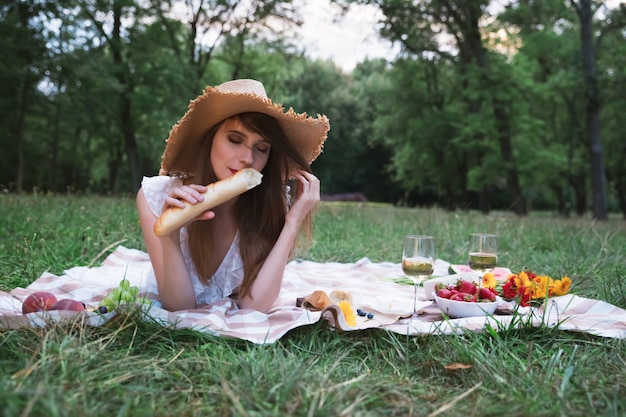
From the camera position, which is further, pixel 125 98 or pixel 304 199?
pixel 125 98

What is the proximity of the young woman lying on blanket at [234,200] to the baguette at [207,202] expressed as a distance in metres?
0.04

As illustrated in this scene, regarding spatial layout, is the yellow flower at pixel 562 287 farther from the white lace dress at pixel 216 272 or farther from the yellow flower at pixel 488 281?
the white lace dress at pixel 216 272

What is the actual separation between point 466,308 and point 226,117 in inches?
66.2

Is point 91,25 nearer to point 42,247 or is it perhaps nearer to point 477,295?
point 42,247

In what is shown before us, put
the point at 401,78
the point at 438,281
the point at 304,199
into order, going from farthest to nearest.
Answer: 1. the point at 401,78
2. the point at 438,281
3. the point at 304,199

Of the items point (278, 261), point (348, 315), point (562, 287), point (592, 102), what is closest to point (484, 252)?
point (562, 287)

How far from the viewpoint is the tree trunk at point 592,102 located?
1204 cm

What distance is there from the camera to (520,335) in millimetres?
2490

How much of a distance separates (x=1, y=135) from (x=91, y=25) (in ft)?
29.3

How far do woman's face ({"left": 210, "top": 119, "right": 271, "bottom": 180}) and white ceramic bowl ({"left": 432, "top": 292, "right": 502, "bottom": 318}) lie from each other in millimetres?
1298

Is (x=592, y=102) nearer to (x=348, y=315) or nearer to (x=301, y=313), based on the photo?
(x=348, y=315)

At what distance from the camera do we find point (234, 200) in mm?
3020

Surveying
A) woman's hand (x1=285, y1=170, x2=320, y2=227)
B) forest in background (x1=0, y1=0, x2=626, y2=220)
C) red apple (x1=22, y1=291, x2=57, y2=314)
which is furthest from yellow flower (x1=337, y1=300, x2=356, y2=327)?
forest in background (x1=0, y1=0, x2=626, y2=220)

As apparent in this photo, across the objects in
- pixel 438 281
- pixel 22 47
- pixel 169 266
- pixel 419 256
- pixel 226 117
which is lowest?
pixel 438 281
